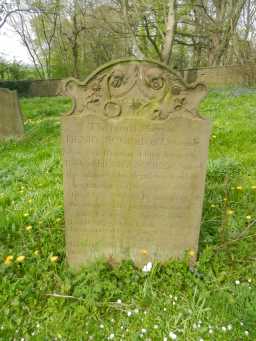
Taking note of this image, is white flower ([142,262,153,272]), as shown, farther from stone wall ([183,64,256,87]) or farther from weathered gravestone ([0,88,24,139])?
stone wall ([183,64,256,87])

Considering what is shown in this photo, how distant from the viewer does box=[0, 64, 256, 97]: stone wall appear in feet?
46.5

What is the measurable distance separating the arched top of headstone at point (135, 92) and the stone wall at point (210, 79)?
27.7ft

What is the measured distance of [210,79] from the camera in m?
17.0

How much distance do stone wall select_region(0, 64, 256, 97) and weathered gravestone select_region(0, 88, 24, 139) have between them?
302 centimetres

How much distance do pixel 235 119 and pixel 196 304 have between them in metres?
5.30

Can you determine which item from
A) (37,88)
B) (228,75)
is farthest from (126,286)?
(37,88)

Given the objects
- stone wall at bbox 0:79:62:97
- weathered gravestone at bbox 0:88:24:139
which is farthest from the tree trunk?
stone wall at bbox 0:79:62:97

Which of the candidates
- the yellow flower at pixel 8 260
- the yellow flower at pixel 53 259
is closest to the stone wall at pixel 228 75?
the yellow flower at pixel 53 259

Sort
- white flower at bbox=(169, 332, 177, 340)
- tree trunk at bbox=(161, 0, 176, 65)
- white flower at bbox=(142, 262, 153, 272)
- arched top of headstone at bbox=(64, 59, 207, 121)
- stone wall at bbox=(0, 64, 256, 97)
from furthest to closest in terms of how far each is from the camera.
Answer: stone wall at bbox=(0, 64, 256, 97), tree trunk at bbox=(161, 0, 176, 65), white flower at bbox=(142, 262, 153, 272), arched top of headstone at bbox=(64, 59, 207, 121), white flower at bbox=(169, 332, 177, 340)

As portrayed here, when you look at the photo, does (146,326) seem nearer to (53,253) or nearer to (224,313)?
(224,313)

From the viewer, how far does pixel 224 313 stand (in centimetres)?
182

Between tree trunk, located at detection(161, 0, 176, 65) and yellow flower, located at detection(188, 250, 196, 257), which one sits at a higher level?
tree trunk, located at detection(161, 0, 176, 65)

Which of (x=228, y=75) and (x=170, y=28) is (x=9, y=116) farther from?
(x=228, y=75)

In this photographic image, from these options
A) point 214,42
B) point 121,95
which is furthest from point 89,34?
point 121,95
